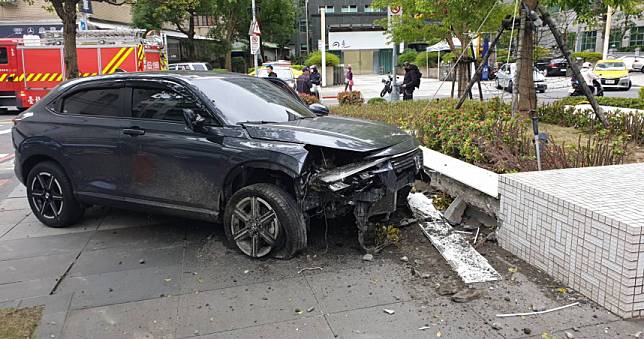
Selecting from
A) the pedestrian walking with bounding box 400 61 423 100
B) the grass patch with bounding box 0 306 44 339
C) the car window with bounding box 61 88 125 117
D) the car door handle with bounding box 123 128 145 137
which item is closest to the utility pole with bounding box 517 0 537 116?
the car door handle with bounding box 123 128 145 137

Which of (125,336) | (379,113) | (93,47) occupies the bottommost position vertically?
(125,336)

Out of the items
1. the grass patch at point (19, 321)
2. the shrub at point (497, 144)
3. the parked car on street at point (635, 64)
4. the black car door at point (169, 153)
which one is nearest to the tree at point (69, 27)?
the shrub at point (497, 144)

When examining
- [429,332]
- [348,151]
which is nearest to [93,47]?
[348,151]

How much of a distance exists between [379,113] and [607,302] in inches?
310

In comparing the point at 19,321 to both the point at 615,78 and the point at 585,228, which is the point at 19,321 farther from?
the point at 615,78

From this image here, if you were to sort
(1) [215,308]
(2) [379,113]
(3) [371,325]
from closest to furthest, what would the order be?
1. (3) [371,325]
2. (1) [215,308]
3. (2) [379,113]

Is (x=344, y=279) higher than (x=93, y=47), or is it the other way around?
(x=93, y=47)

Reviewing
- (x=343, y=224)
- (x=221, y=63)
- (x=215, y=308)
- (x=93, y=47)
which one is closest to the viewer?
(x=215, y=308)

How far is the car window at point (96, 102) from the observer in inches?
212

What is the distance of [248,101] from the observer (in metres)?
5.21

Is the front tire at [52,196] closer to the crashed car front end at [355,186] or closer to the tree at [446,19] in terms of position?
the crashed car front end at [355,186]

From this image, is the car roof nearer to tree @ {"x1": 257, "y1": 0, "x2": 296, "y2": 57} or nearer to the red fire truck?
the red fire truck

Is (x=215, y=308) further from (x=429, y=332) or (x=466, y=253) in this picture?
(x=466, y=253)

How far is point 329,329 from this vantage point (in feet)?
11.6
